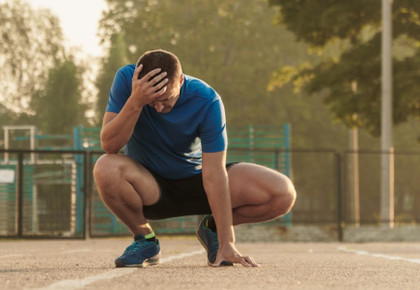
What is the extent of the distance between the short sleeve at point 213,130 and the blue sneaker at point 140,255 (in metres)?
0.69

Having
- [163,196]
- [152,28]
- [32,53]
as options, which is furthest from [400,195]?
[163,196]

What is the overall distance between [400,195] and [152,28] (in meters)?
16.0

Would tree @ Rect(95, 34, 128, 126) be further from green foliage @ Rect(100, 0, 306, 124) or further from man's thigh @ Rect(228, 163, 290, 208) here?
man's thigh @ Rect(228, 163, 290, 208)

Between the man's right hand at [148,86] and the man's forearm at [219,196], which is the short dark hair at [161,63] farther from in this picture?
the man's forearm at [219,196]

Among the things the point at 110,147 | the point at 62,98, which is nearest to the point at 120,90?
the point at 110,147

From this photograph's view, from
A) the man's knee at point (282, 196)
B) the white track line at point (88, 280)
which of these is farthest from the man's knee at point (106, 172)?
the man's knee at point (282, 196)

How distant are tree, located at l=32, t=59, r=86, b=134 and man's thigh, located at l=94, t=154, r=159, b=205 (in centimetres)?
A: 3027

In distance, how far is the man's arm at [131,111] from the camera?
5.48 metres

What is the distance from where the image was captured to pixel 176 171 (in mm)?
6359

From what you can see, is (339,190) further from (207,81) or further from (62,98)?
(207,81)

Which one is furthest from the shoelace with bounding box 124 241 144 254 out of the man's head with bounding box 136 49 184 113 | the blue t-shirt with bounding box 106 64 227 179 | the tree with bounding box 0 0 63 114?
the tree with bounding box 0 0 63 114

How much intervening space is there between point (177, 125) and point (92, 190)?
1468 cm

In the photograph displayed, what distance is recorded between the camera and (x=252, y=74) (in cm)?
4572

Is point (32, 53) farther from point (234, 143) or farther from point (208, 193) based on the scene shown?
point (208, 193)
